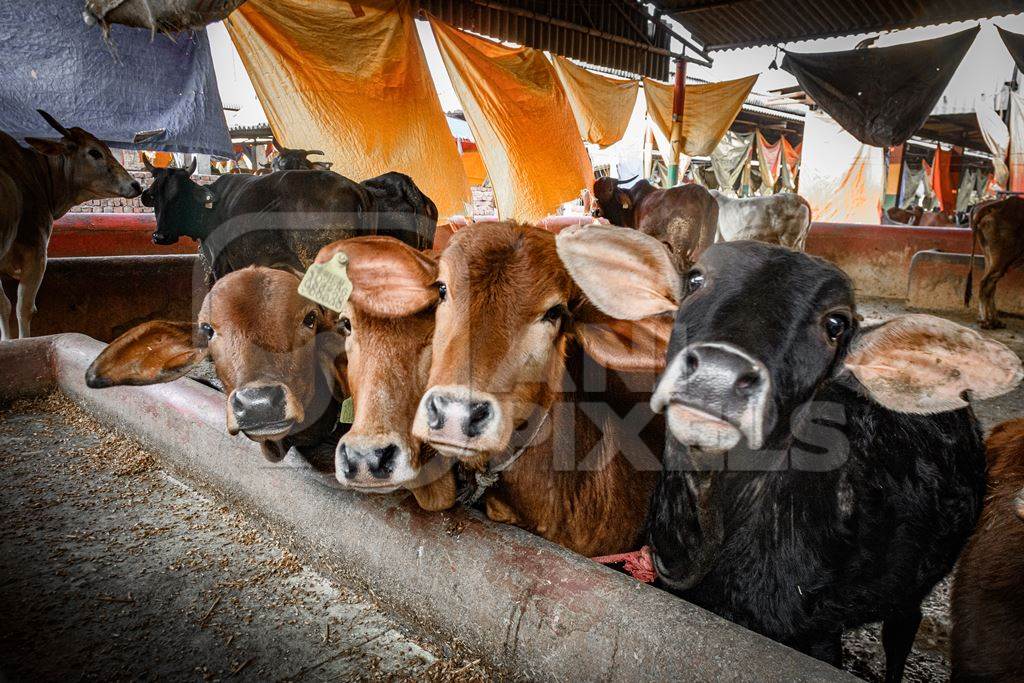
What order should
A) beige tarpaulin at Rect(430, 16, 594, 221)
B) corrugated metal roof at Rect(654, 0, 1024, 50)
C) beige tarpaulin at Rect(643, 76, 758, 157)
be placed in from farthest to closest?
1. beige tarpaulin at Rect(643, 76, 758, 157)
2. corrugated metal roof at Rect(654, 0, 1024, 50)
3. beige tarpaulin at Rect(430, 16, 594, 221)

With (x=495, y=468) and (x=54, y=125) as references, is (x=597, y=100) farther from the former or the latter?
(x=495, y=468)

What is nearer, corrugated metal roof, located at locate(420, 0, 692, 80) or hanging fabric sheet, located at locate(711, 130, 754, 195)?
corrugated metal roof, located at locate(420, 0, 692, 80)

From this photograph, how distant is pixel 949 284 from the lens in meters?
9.20

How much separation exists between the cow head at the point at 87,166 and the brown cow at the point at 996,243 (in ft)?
33.6

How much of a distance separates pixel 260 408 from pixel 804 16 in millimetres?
10346

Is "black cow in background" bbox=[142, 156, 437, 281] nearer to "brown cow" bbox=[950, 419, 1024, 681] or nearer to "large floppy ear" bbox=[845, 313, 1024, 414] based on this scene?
"large floppy ear" bbox=[845, 313, 1024, 414]

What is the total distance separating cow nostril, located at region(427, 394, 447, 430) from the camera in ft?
5.56

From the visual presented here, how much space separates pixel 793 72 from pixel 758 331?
32.2 feet

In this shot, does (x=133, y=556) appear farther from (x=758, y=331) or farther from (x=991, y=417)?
(x=991, y=417)

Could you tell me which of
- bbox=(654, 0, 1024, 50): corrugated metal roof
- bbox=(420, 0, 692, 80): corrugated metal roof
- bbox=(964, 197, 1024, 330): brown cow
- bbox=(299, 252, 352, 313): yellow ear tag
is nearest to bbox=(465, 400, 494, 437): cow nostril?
bbox=(299, 252, 352, 313): yellow ear tag

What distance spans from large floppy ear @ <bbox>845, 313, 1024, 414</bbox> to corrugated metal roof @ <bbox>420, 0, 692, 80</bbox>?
7.76m

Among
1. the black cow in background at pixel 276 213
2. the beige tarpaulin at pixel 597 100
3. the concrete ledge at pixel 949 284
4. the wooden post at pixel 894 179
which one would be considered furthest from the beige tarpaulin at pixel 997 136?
the black cow in background at pixel 276 213

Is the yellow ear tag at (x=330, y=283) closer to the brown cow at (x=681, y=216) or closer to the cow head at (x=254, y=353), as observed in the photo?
the cow head at (x=254, y=353)

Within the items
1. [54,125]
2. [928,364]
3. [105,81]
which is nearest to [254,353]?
[928,364]
